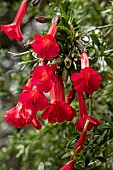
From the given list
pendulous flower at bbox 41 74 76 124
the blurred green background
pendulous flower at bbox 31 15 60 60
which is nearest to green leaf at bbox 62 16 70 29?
the blurred green background

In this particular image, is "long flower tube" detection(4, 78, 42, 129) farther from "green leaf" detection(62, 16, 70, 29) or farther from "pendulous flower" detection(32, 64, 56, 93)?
"green leaf" detection(62, 16, 70, 29)

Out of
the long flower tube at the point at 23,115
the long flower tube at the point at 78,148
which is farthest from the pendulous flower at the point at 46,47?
the long flower tube at the point at 78,148

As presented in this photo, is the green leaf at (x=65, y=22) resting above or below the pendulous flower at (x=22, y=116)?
above

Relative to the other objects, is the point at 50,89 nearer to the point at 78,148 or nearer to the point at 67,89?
the point at 78,148

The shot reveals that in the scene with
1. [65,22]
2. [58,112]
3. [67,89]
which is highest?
[65,22]

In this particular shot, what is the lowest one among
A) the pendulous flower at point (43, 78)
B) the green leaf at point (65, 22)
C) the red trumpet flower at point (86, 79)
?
the red trumpet flower at point (86, 79)

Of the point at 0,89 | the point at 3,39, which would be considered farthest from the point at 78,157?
the point at 3,39

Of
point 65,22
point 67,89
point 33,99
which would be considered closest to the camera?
point 33,99

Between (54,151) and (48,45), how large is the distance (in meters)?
0.95

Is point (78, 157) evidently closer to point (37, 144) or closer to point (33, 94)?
point (33, 94)

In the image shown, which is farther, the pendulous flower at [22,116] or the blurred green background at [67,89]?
the blurred green background at [67,89]

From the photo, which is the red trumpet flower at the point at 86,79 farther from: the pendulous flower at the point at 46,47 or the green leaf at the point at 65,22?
the green leaf at the point at 65,22

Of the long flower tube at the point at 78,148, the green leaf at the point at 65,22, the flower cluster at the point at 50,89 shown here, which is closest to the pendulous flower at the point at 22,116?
the flower cluster at the point at 50,89

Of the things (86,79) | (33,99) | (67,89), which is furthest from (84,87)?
(67,89)
